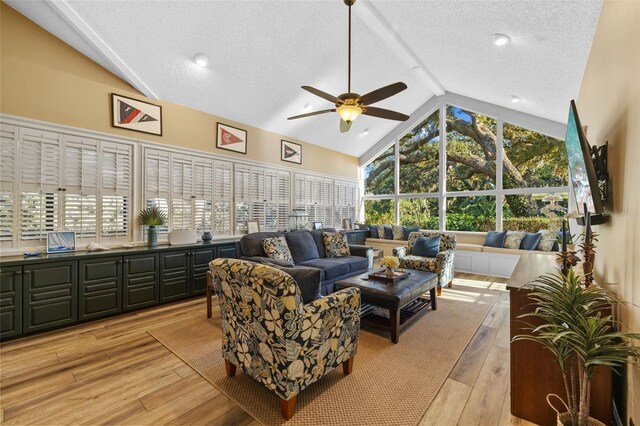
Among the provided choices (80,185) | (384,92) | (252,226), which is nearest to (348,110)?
(384,92)

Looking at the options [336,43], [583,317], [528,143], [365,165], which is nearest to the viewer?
[583,317]

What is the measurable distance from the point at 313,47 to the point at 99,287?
4313mm

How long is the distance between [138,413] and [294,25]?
4389mm

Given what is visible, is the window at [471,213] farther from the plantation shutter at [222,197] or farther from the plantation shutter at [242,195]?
the plantation shutter at [222,197]

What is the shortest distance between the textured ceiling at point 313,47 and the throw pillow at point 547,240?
2.16m

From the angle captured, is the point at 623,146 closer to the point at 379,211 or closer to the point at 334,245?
the point at 334,245

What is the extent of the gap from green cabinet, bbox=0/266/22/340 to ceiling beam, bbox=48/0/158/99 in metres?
2.59

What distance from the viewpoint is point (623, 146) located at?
168cm

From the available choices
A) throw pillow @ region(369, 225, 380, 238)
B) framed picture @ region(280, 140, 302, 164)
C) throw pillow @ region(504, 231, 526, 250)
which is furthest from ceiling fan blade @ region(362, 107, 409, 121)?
throw pillow @ region(369, 225, 380, 238)

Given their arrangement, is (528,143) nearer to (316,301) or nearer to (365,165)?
(365,165)

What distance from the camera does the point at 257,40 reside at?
3.84m

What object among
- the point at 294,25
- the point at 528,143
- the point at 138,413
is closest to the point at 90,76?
the point at 294,25

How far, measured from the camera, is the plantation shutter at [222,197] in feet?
16.5

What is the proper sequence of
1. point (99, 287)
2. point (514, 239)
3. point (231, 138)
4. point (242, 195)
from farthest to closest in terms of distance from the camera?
point (514, 239) < point (242, 195) < point (231, 138) < point (99, 287)
